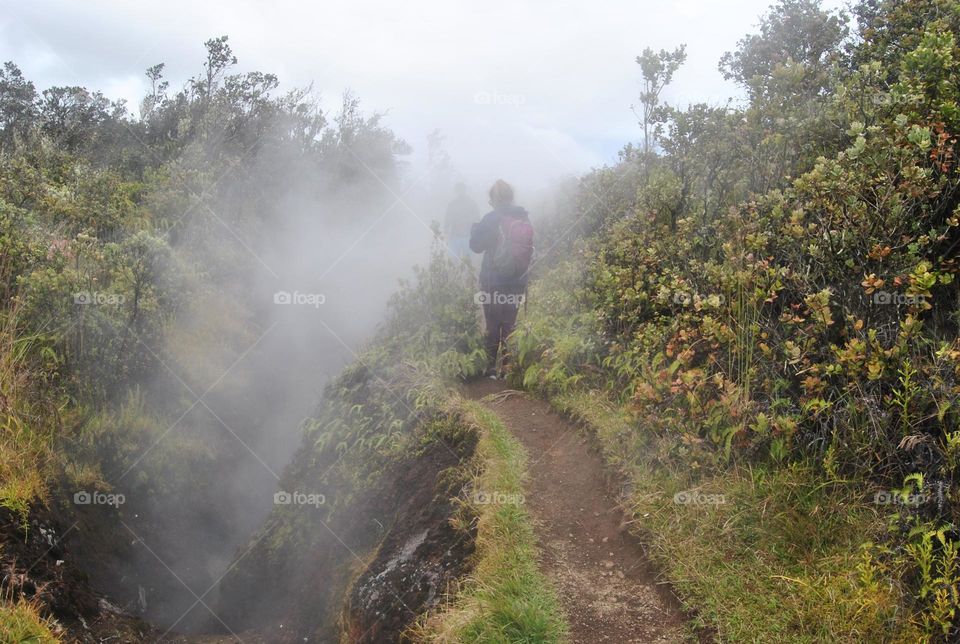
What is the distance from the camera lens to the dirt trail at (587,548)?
4.23 meters

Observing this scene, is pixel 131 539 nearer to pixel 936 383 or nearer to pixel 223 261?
pixel 223 261

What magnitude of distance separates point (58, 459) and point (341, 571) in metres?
3.25

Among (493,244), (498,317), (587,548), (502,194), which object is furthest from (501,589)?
(502,194)

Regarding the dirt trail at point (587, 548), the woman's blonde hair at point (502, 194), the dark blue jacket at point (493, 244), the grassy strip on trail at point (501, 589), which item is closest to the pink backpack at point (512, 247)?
the dark blue jacket at point (493, 244)

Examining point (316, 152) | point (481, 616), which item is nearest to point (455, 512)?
point (481, 616)

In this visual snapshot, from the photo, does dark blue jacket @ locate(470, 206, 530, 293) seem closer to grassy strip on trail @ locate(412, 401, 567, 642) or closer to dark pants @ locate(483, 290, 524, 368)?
dark pants @ locate(483, 290, 524, 368)

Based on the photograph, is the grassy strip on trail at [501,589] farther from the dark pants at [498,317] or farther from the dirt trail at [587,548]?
the dark pants at [498,317]

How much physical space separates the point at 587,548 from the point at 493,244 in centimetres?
513

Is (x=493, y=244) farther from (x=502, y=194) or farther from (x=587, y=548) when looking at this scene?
(x=587, y=548)

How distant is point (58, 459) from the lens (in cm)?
718

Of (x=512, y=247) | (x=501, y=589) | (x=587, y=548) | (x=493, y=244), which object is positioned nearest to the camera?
(x=501, y=589)

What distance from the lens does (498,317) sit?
9.41 meters

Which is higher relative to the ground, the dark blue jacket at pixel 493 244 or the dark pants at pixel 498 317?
the dark blue jacket at pixel 493 244

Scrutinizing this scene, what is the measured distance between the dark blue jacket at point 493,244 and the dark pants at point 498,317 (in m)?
0.10
